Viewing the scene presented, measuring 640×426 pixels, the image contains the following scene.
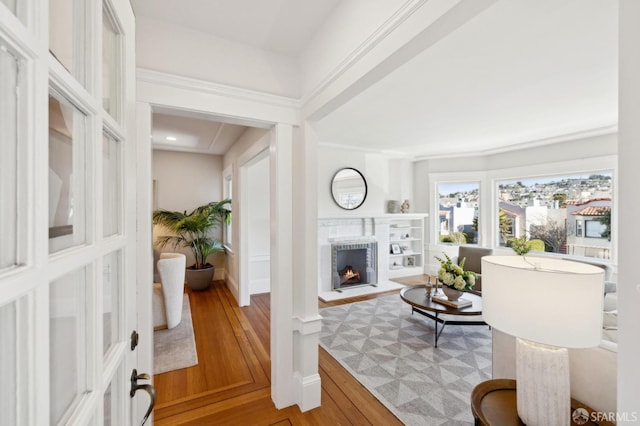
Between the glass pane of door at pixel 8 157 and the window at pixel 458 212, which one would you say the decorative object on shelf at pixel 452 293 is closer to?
the window at pixel 458 212

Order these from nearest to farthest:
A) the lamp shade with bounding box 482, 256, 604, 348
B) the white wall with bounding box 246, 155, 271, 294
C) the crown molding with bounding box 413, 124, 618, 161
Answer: the lamp shade with bounding box 482, 256, 604, 348, the crown molding with bounding box 413, 124, 618, 161, the white wall with bounding box 246, 155, 271, 294

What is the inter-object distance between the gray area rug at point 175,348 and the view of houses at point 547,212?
5.06 metres

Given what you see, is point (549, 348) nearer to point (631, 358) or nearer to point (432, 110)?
point (631, 358)

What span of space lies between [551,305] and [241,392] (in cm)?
214

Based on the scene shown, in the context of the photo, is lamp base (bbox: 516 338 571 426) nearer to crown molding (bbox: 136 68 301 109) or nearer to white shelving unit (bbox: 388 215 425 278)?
crown molding (bbox: 136 68 301 109)

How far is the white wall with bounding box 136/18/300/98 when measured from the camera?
1.63 meters

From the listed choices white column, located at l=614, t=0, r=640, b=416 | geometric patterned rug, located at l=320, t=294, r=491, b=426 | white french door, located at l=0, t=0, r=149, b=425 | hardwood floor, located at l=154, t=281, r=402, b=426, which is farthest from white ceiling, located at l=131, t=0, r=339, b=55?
geometric patterned rug, located at l=320, t=294, r=491, b=426

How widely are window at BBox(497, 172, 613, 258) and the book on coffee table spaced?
107 inches

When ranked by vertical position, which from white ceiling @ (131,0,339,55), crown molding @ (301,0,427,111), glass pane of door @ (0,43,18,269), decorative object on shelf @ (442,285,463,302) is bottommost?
decorative object on shelf @ (442,285,463,302)

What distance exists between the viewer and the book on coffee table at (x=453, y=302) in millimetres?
2864

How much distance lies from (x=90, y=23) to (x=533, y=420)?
1805 millimetres

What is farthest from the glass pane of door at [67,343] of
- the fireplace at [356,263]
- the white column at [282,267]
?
the fireplace at [356,263]

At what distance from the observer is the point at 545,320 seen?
3.16ft

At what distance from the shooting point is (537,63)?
2.19m
